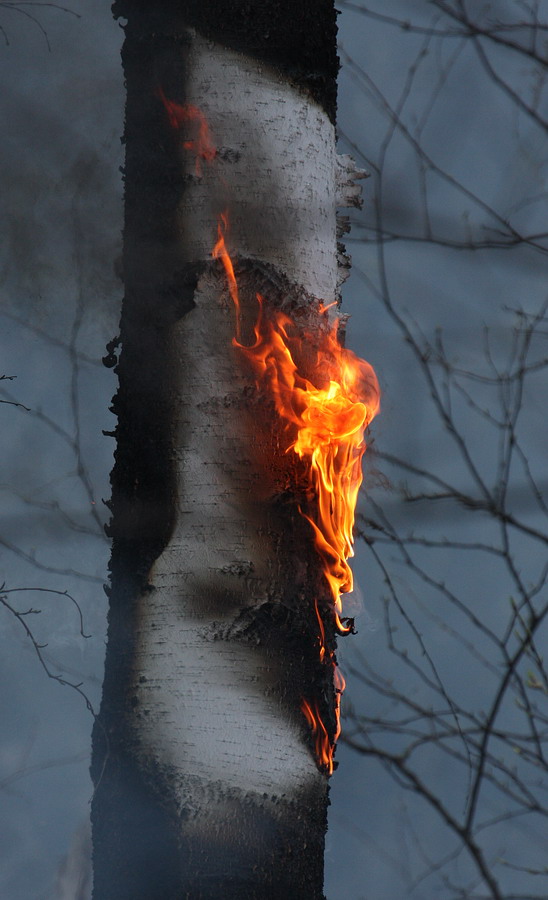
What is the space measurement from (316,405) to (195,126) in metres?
0.48

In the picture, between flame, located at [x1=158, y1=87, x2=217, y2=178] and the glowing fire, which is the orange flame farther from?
flame, located at [x1=158, y1=87, x2=217, y2=178]

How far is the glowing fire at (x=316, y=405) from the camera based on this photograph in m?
1.34

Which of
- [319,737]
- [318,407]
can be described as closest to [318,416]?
[318,407]

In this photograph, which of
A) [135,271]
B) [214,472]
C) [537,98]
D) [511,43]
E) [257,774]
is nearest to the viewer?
[257,774]

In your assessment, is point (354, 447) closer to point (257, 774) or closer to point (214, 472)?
point (214, 472)

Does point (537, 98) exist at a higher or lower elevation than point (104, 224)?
higher

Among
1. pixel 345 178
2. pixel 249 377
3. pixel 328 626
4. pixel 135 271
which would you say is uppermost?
pixel 345 178

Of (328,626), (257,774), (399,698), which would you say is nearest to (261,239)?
(328,626)

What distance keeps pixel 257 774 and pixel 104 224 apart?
1052 mm

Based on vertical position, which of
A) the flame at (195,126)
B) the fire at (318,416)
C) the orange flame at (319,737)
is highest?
the flame at (195,126)

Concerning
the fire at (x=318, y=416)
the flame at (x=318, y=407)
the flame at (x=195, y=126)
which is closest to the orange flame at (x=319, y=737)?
the fire at (x=318, y=416)

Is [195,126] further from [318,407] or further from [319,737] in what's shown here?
[319,737]

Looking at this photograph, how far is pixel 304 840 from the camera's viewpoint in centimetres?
123

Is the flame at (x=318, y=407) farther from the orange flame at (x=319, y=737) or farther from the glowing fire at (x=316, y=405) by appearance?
the orange flame at (x=319, y=737)
